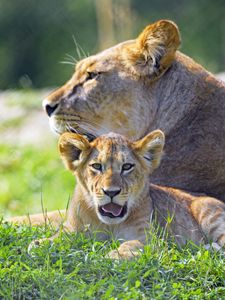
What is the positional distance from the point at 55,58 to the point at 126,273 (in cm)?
1639

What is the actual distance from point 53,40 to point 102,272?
16515 mm

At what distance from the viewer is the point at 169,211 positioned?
19.2 ft

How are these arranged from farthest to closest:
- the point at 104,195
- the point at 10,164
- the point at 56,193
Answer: the point at 10,164
the point at 56,193
the point at 104,195

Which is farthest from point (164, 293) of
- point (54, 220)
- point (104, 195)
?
point (54, 220)

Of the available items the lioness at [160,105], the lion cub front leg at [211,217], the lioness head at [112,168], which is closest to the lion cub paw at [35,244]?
the lioness head at [112,168]

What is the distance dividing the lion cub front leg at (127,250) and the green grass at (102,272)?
0.06m

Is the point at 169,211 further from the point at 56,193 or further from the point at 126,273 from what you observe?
the point at 56,193

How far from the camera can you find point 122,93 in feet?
22.0

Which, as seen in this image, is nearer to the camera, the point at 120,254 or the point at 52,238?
the point at 120,254

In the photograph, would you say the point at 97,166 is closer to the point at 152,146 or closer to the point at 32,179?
the point at 152,146

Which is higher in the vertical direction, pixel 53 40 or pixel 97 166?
pixel 97 166

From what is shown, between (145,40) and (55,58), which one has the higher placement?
(145,40)

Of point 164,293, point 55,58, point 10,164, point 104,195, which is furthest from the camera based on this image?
point 55,58

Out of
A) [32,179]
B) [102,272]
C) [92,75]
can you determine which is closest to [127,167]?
[102,272]
